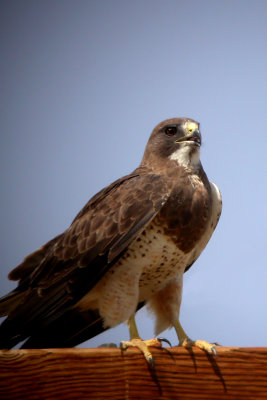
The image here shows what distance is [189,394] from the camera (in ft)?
6.08

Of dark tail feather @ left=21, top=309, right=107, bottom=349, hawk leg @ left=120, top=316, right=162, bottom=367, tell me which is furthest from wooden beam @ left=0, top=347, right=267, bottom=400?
dark tail feather @ left=21, top=309, right=107, bottom=349

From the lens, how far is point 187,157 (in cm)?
302

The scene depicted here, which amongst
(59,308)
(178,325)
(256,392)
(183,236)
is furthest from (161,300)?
(256,392)

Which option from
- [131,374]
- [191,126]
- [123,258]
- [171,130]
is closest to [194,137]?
[191,126]

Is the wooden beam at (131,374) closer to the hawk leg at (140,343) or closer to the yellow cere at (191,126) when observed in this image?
the hawk leg at (140,343)

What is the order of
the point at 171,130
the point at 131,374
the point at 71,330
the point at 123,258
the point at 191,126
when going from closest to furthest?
the point at 131,374 < the point at 123,258 < the point at 71,330 < the point at 191,126 < the point at 171,130

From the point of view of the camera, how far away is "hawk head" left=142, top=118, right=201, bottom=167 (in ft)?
9.94

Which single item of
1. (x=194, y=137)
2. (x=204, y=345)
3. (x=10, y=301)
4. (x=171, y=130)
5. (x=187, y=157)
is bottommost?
(x=204, y=345)

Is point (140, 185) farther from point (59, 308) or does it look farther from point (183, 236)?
point (59, 308)

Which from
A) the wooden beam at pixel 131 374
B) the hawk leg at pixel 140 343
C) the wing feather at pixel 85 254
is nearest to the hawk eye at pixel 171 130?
the wing feather at pixel 85 254

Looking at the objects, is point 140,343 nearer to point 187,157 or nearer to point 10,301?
point 10,301

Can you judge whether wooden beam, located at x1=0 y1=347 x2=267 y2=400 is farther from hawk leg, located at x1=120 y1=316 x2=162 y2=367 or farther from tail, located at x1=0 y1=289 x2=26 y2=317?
tail, located at x1=0 y1=289 x2=26 y2=317

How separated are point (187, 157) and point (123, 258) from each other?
78 centimetres

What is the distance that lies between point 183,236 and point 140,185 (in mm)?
Result: 386
